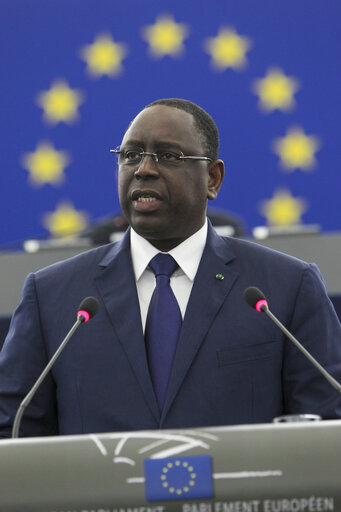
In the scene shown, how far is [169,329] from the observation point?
1.99m

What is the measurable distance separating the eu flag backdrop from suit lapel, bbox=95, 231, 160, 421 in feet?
11.2

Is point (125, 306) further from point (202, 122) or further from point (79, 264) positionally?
point (202, 122)

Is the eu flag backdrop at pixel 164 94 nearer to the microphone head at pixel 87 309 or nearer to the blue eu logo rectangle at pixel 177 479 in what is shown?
the microphone head at pixel 87 309

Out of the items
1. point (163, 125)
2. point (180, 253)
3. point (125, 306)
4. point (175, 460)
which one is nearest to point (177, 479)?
point (175, 460)

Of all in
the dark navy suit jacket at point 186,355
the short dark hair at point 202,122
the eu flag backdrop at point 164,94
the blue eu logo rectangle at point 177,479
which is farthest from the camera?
the eu flag backdrop at point 164,94

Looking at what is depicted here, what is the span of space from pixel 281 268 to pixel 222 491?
0.88 metres

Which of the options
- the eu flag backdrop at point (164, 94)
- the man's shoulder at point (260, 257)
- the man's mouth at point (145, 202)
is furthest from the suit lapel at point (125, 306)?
the eu flag backdrop at point (164, 94)

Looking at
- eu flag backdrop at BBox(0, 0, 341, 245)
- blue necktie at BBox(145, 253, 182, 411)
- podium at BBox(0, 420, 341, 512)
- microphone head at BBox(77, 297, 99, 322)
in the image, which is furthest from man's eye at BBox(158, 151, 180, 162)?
eu flag backdrop at BBox(0, 0, 341, 245)

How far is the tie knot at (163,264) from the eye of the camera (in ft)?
6.76

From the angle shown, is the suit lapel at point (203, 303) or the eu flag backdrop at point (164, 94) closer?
the suit lapel at point (203, 303)

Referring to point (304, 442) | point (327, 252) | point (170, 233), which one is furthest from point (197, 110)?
point (327, 252)

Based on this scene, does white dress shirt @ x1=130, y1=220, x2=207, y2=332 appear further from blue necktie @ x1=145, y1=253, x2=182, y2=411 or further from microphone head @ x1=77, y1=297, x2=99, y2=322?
microphone head @ x1=77, y1=297, x2=99, y2=322

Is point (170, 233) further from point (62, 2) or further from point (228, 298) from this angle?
point (62, 2)

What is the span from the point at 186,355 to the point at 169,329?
8 centimetres
